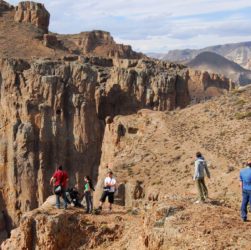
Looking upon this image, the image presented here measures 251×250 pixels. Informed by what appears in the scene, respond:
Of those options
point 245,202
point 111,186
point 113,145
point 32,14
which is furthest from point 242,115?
point 32,14

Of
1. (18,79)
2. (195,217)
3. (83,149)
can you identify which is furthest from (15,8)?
(195,217)

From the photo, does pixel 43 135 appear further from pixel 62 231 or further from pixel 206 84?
pixel 206 84

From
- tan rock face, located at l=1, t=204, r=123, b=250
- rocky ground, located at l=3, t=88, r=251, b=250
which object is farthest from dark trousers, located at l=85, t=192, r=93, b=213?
tan rock face, located at l=1, t=204, r=123, b=250

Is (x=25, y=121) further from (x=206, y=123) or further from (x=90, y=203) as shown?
(x=90, y=203)

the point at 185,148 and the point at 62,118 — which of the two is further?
the point at 62,118

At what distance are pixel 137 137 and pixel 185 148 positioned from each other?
4956 mm

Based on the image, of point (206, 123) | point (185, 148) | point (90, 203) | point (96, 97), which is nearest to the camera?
point (90, 203)

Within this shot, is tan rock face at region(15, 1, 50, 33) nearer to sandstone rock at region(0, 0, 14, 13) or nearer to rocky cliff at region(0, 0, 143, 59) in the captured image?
rocky cliff at region(0, 0, 143, 59)

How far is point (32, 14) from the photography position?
8344 centimetres

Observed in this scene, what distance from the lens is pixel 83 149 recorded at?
→ 51031 mm

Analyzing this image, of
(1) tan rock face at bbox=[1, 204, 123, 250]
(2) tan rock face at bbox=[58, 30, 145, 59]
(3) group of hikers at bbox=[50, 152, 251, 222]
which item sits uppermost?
(2) tan rock face at bbox=[58, 30, 145, 59]

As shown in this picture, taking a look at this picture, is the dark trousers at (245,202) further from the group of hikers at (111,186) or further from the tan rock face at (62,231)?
the tan rock face at (62,231)

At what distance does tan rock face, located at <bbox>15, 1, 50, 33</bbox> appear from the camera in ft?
273

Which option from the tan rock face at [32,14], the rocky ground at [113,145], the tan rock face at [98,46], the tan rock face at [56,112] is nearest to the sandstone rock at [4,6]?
the rocky ground at [113,145]
